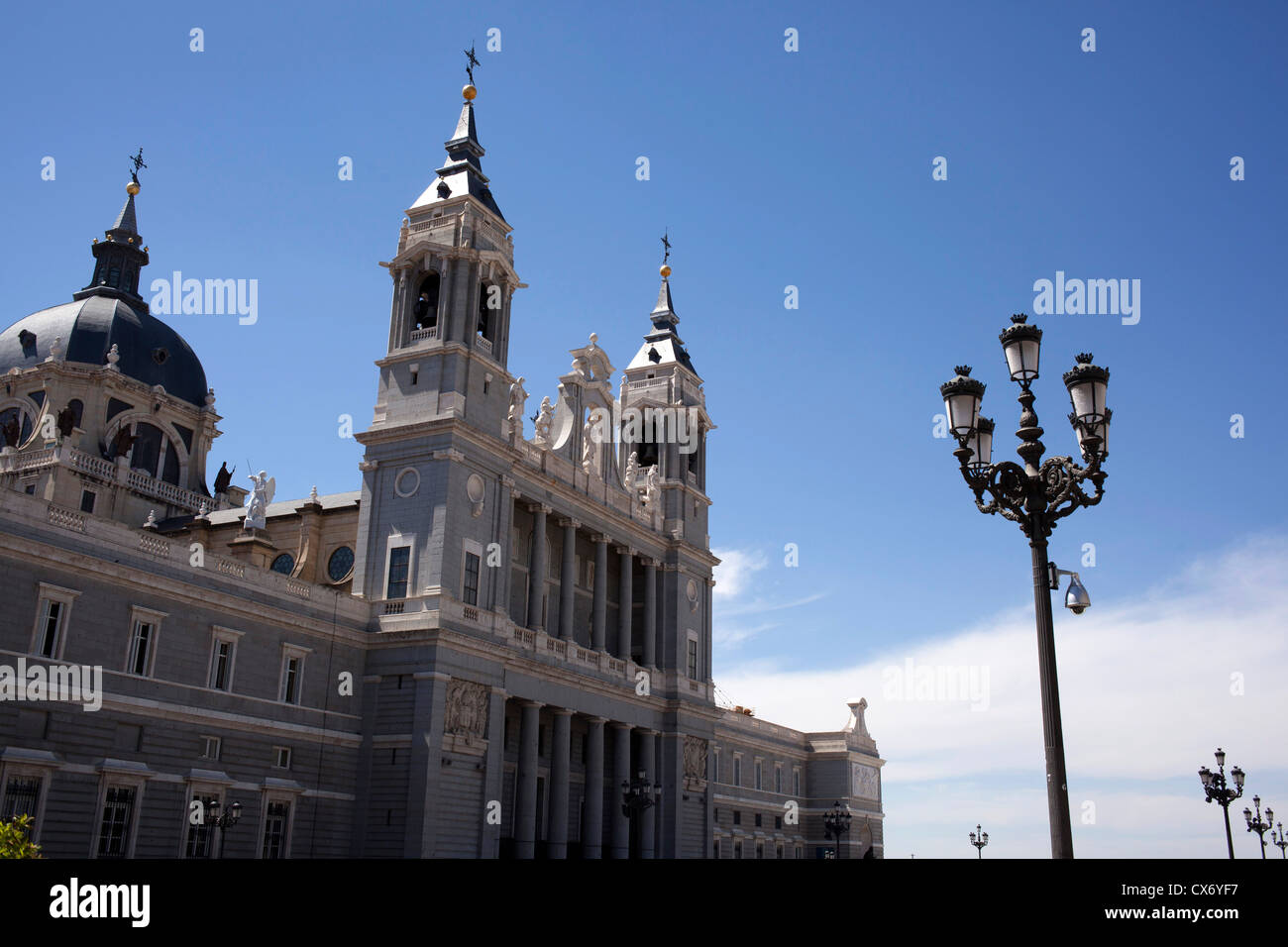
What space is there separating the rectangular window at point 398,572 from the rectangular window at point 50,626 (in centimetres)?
1403

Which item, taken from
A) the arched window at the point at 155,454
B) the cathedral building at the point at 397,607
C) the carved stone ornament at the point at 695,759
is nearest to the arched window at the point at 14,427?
the cathedral building at the point at 397,607

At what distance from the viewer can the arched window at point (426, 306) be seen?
161 feet

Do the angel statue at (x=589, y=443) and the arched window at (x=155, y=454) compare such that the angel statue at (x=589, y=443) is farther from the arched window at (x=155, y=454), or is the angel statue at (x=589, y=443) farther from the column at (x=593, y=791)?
the arched window at (x=155, y=454)

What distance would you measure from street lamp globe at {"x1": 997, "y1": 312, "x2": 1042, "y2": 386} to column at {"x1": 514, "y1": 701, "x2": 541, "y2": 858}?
120 ft

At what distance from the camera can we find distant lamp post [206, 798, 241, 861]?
1314 inches

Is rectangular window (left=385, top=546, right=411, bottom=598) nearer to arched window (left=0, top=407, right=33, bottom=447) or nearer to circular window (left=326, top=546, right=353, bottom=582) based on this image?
circular window (left=326, top=546, right=353, bottom=582)

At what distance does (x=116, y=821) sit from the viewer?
3294 centimetres

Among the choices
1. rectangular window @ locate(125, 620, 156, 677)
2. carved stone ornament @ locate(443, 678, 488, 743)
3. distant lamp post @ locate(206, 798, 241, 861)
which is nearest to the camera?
distant lamp post @ locate(206, 798, 241, 861)

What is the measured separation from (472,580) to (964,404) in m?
32.8

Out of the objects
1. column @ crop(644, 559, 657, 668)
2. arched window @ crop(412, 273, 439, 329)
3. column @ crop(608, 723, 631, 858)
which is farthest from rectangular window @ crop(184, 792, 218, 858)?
column @ crop(644, 559, 657, 668)

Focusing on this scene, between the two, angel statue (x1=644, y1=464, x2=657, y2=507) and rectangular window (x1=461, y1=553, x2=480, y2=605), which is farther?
angel statue (x1=644, y1=464, x2=657, y2=507)

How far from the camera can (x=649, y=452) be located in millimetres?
66812

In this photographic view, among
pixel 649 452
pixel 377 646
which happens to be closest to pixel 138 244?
pixel 649 452
